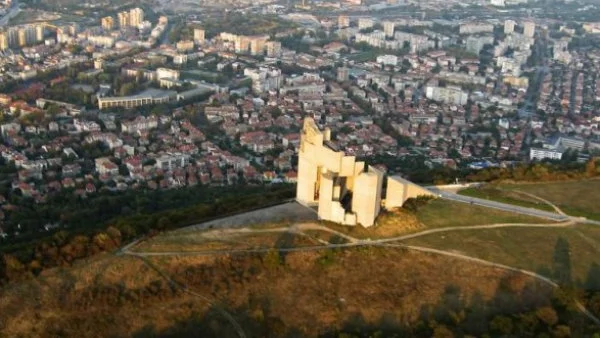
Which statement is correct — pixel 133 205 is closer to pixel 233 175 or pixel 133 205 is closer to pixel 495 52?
pixel 233 175

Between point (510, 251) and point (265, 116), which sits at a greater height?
point (510, 251)

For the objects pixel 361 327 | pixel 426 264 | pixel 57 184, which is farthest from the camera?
pixel 57 184

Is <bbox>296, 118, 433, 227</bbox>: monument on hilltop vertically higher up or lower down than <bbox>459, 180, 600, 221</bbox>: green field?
higher up

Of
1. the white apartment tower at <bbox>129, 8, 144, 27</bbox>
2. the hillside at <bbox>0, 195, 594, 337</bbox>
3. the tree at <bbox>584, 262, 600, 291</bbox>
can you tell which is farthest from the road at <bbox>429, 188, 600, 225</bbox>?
the white apartment tower at <bbox>129, 8, 144, 27</bbox>

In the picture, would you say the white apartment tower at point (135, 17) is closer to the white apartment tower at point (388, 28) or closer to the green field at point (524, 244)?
the white apartment tower at point (388, 28)

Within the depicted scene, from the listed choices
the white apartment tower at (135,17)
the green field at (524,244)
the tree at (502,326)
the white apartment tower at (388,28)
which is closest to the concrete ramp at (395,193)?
the green field at (524,244)

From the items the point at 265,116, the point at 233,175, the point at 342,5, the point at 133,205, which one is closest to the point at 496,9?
the point at 342,5

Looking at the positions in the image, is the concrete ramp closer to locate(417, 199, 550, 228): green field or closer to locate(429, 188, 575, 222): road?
locate(417, 199, 550, 228): green field
